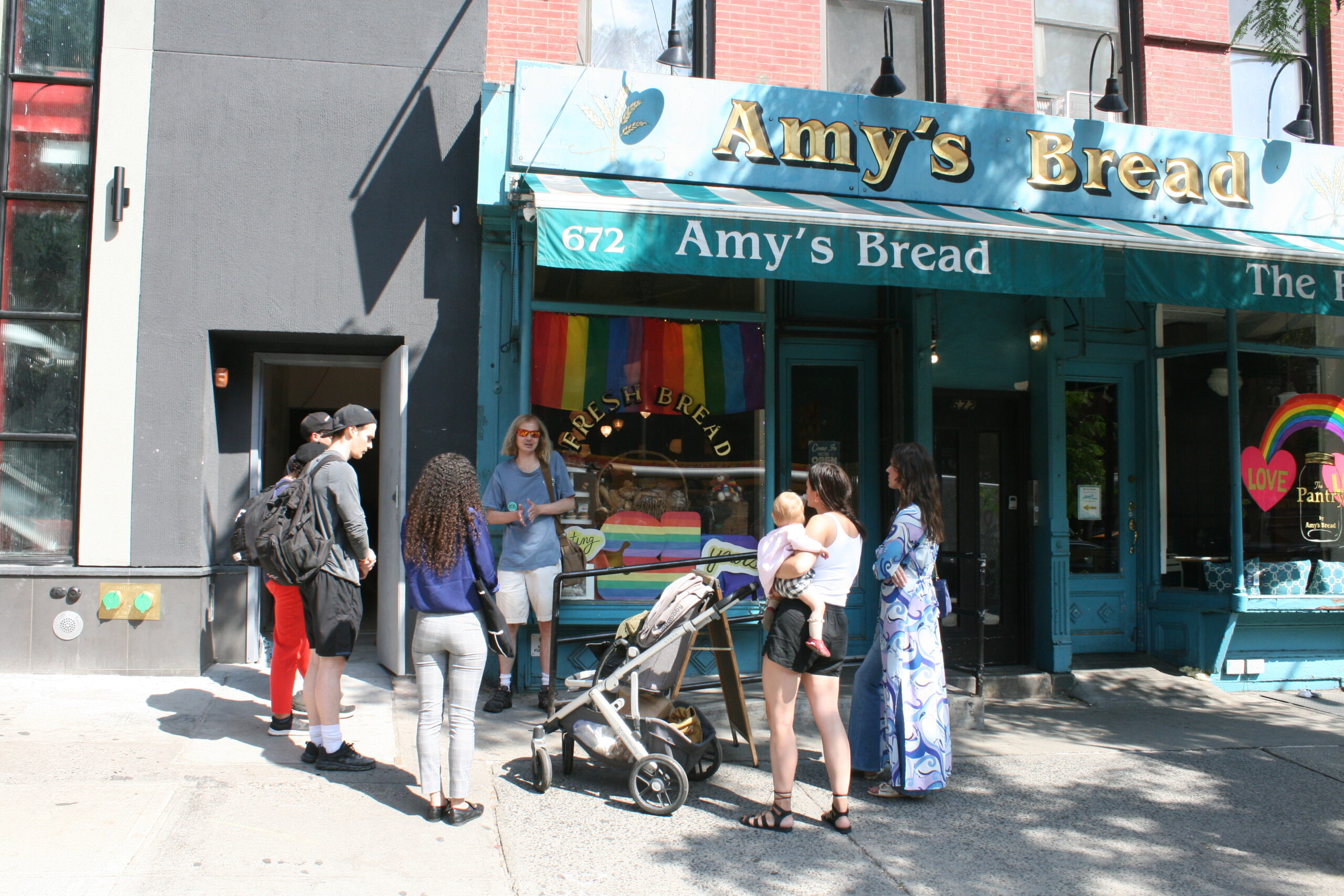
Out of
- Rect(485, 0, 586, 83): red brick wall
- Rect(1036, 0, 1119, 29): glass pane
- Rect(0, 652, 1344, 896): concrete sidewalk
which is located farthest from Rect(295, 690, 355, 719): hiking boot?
Rect(1036, 0, 1119, 29): glass pane

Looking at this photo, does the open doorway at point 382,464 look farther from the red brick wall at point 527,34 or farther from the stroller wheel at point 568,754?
the red brick wall at point 527,34

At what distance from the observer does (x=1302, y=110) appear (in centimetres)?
→ 857

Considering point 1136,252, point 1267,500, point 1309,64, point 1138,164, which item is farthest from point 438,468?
point 1309,64

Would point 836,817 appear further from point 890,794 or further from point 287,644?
point 287,644

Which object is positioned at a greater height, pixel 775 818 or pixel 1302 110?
pixel 1302 110

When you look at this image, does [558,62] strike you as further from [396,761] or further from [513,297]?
[396,761]

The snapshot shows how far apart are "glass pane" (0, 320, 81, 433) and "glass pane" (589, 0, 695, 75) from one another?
4569mm

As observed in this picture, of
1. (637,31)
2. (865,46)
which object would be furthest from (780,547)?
(865,46)

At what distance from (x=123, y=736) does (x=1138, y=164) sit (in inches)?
326

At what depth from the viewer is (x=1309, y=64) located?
29.7 feet

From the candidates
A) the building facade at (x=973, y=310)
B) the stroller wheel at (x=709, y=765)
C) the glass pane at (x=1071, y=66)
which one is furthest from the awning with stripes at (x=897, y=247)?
the stroller wheel at (x=709, y=765)

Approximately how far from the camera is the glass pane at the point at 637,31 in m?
7.95

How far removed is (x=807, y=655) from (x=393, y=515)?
12.2ft

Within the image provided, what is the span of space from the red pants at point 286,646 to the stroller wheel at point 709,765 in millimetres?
2181
